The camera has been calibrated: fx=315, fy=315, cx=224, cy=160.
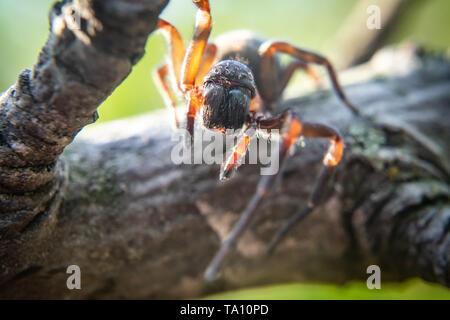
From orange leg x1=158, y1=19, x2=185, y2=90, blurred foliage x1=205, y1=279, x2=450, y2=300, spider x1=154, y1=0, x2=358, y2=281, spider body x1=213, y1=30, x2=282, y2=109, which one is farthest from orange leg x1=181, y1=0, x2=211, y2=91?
blurred foliage x1=205, y1=279, x2=450, y2=300

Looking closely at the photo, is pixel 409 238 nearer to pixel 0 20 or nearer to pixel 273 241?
pixel 273 241

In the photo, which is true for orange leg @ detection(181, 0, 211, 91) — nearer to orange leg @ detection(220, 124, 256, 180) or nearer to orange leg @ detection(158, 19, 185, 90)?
orange leg @ detection(158, 19, 185, 90)

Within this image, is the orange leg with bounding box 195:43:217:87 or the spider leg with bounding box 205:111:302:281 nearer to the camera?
the spider leg with bounding box 205:111:302:281

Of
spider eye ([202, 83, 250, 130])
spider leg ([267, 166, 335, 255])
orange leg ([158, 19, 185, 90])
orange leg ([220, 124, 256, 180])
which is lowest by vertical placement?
spider leg ([267, 166, 335, 255])

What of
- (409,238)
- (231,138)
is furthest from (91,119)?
(409,238)

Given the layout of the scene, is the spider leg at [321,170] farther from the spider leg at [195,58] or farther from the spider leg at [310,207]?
the spider leg at [195,58]
